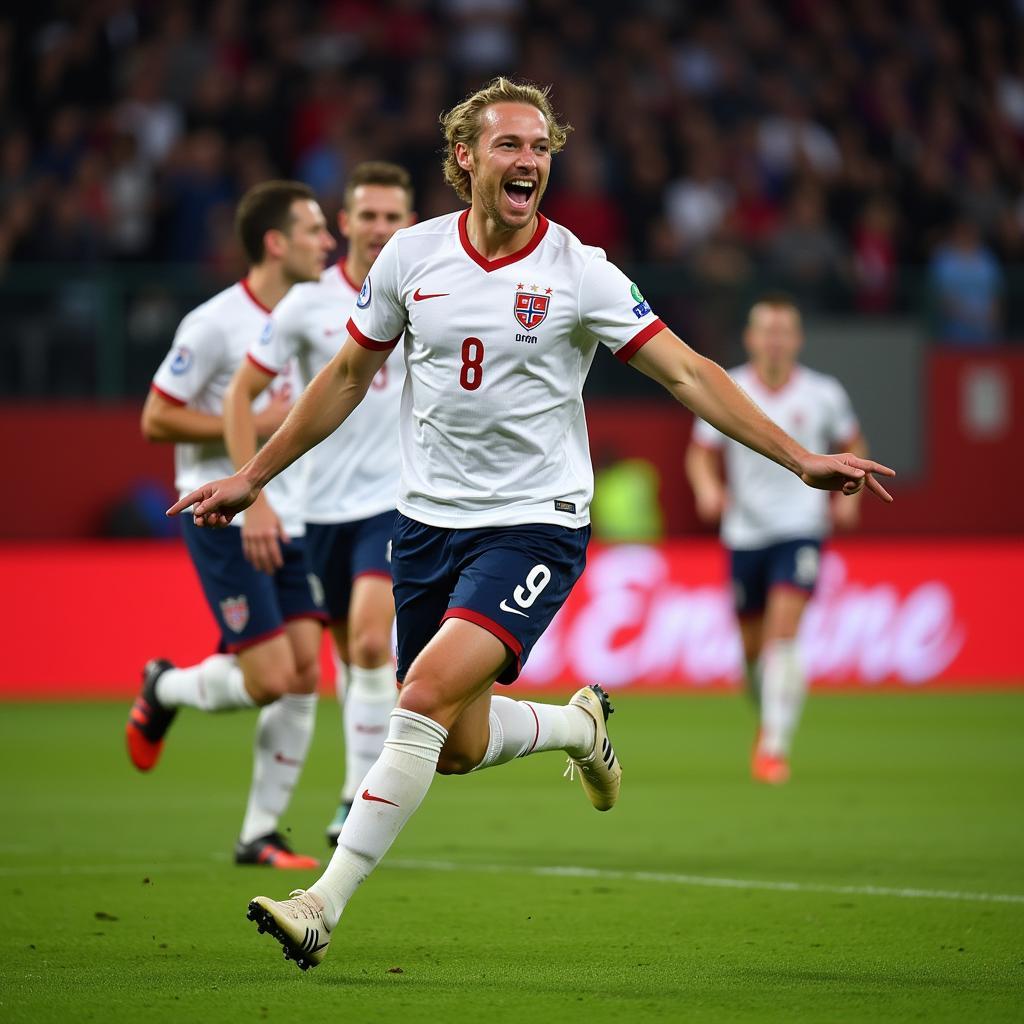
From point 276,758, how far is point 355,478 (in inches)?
50.7

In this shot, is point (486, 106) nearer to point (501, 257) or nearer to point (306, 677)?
point (501, 257)

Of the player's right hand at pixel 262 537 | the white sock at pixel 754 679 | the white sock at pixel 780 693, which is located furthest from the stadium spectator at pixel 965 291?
the player's right hand at pixel 262 537

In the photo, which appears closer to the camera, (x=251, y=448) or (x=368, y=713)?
(x=251, y=448)

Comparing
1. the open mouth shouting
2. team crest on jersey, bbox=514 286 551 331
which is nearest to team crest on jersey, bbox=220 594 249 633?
team crest on jersey, bbox=514 286 551 331

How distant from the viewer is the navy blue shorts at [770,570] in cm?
1149

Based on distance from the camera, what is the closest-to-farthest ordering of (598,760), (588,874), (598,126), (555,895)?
(598,760)
(555,895)
(588,874)
(598,126)

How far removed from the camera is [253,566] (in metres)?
7.70

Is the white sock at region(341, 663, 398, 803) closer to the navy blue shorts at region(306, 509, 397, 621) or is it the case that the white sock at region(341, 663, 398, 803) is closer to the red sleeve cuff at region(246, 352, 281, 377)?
the navy blue shorts at region(306, 509, 397, 621)

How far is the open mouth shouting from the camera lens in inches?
224

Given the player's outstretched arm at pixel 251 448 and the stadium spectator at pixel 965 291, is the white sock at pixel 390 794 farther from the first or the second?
the stadium spectator at pixel 965 291

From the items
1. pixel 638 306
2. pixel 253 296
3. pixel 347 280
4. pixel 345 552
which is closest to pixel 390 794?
pixel 638 306

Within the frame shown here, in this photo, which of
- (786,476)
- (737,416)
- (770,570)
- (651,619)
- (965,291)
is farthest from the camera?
(965,291)

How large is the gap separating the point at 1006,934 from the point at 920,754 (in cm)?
623

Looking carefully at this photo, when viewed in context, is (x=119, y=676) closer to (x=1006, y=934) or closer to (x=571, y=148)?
(x=571, y=148)
